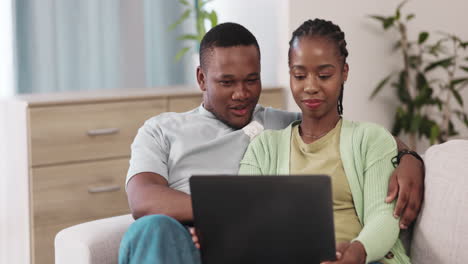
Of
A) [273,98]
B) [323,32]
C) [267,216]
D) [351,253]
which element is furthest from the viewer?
[273,98]

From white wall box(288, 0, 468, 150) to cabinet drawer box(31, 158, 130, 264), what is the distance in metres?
0.94

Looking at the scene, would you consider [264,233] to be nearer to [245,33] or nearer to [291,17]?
[245,33]

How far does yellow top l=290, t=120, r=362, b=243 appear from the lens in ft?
5.28

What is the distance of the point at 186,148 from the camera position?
1846 millimetres

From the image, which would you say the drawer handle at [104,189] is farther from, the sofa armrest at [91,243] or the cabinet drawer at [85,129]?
the sofa armrest at [91,243]

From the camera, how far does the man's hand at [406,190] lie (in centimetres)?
156

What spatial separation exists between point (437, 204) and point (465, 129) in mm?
2567

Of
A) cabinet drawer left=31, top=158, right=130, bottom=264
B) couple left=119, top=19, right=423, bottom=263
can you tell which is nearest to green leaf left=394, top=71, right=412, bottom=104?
cabinet drawer left=31, top=158, right=130, bottom=264

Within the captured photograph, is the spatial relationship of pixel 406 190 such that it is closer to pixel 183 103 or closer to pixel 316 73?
pixel 316 73

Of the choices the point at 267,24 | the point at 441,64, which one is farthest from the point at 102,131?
the point at 441,64

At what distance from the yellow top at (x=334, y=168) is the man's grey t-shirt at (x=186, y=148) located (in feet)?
0.66

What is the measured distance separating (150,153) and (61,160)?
46.1 inches

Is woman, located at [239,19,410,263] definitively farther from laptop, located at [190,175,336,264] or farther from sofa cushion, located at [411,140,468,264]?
laptop, located at [190,175,336,264]

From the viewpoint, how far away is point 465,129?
4004mm
